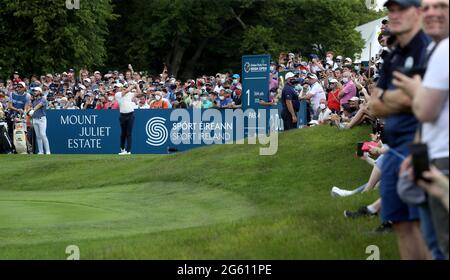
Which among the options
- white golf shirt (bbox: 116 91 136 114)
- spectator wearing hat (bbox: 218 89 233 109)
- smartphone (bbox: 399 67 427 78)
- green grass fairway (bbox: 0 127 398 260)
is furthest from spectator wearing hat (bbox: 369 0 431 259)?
spectator wearing hat (bbox: 218 89 233 109)

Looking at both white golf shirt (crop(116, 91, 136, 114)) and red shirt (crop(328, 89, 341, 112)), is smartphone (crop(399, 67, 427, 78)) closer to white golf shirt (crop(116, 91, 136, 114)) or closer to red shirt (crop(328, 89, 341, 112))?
red shirt (crop(328, 89, 341, 112))

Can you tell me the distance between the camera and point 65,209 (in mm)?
17812

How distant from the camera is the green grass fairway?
10555 mm

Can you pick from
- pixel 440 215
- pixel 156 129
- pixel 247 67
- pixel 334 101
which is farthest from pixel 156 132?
pixel 440 215

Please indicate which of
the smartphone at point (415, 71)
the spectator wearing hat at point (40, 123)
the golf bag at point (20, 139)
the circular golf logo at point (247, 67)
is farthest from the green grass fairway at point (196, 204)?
the circular golf logo at point (247, 67)

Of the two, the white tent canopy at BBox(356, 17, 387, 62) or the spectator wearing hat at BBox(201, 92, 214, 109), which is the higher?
the white tent canopy at BBox(356, 17, 387, 62)

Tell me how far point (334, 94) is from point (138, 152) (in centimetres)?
995

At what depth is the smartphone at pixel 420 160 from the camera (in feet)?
20.2

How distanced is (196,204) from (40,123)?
13864 mm

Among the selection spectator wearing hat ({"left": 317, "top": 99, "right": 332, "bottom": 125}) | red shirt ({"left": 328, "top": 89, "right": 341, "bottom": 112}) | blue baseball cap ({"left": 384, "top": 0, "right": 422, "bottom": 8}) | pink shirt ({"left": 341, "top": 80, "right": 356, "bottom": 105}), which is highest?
blue baseball cap ({"left": 384, "top": 0, "right": 422, "bottom": 8})

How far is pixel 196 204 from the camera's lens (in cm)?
1852

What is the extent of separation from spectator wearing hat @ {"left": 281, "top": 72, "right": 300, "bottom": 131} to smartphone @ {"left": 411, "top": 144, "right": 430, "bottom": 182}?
19.6 m

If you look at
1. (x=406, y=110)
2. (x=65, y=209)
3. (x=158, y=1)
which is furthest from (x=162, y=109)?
(x=158, y=1)

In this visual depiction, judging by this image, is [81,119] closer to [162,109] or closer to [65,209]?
[162,109]
